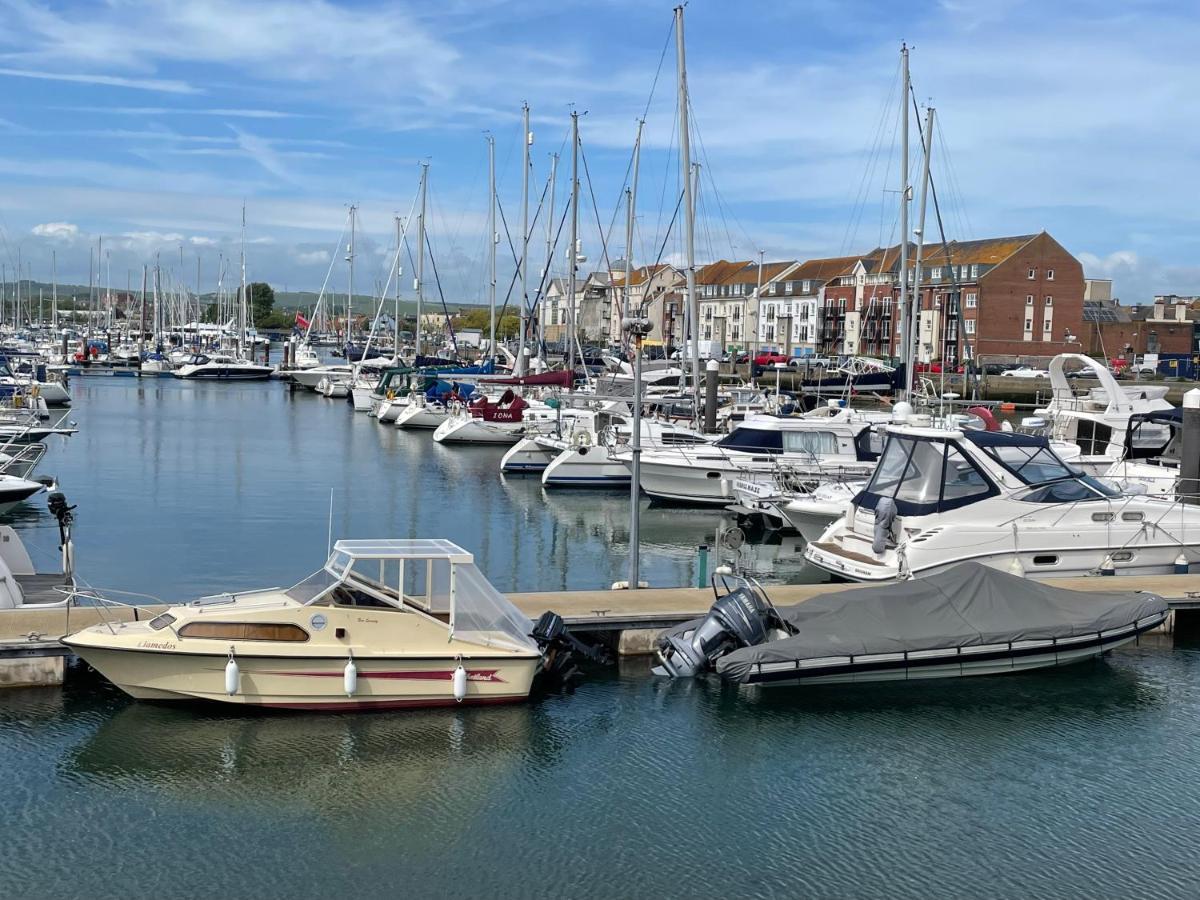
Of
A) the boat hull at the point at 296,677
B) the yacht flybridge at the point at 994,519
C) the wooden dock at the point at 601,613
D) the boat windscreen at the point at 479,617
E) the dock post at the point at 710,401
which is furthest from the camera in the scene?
the dock post at the point at 710,401

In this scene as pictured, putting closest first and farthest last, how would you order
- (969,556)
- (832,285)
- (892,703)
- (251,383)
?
(892,703)
(969,556)
(251,383)
(832,285)

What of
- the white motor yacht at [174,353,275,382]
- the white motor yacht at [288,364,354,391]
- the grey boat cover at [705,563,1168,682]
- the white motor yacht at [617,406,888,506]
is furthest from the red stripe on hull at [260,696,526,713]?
the white motor yacht at [174,353,275,382]

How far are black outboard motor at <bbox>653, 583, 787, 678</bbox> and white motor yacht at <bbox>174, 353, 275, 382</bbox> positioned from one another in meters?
87.3

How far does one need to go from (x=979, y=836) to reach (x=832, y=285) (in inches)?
4563

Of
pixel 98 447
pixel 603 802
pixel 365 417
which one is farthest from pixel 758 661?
pixel 365 417

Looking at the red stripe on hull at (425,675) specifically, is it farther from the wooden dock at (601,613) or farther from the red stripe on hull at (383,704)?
the wooden dock at (601,613)

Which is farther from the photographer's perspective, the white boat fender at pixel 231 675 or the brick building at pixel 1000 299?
the brick building at pixel 1000 299

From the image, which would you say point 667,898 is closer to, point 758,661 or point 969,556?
point 758,661

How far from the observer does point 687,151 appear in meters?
40.9

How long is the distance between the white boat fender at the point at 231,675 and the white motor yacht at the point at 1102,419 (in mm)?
24452

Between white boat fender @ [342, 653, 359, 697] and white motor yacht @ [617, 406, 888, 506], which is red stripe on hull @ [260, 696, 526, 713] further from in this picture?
white motor yacht @ [617, 406, 888, 506]

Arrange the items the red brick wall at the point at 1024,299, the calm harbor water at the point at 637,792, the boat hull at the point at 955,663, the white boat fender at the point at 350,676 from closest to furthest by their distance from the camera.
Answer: the calm harbor water at the point at 637,792 < the white boat fender at the point at 350,676 < the boat hull at the point at 955,663 < the red brick wall at the point at 1024,299

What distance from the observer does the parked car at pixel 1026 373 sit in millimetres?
92831

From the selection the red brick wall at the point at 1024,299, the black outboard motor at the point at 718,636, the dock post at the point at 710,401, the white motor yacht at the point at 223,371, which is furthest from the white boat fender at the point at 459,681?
the red brick wall at the point at 1024,299
